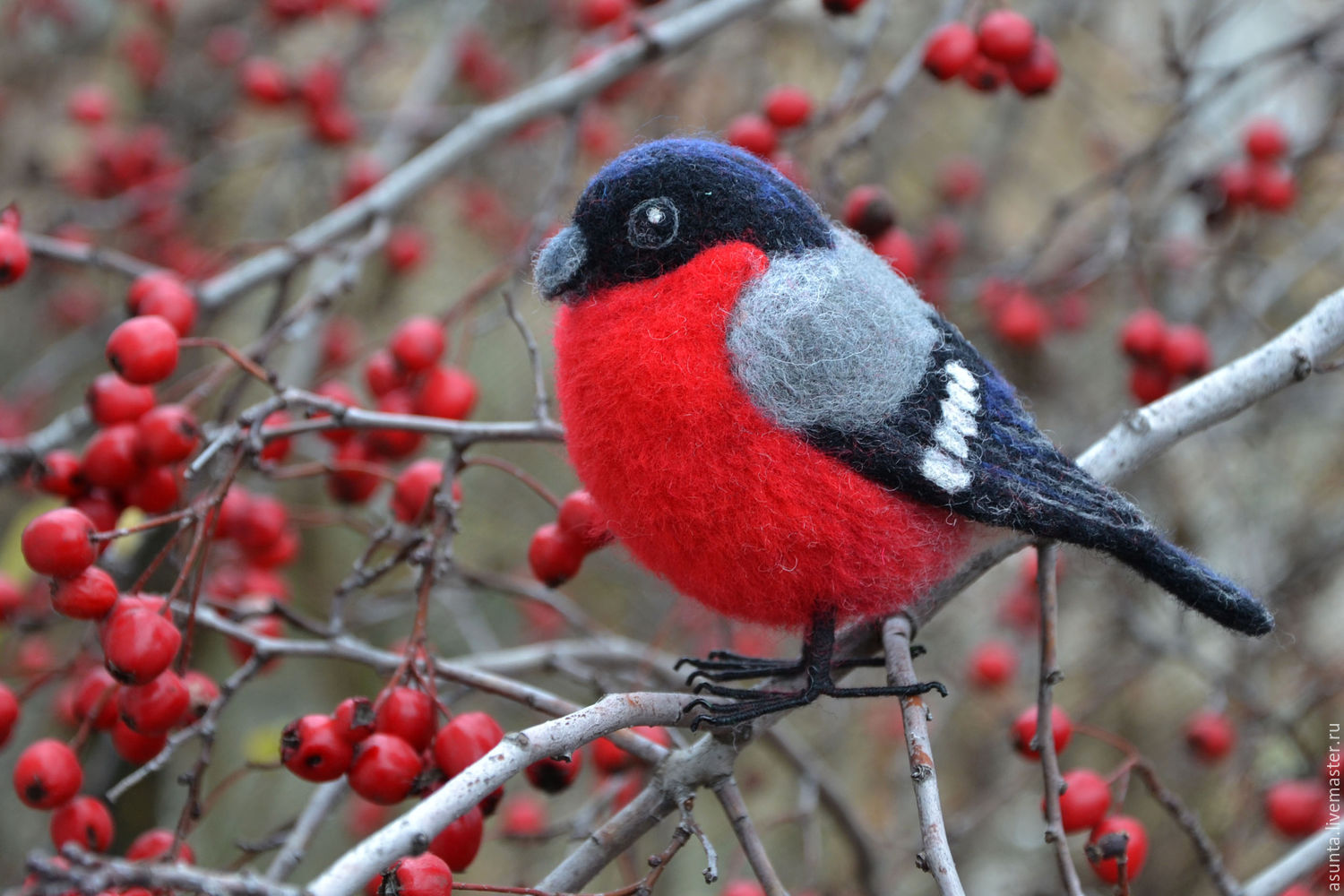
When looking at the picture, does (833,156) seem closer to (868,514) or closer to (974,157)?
(868,514)

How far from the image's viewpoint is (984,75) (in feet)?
5.09

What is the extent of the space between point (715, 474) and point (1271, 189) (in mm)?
1511

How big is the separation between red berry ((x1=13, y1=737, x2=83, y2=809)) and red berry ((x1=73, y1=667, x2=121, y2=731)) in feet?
0.20

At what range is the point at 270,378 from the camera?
3.57 feet

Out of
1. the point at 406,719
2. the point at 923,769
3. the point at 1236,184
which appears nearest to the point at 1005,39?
the point at 1236,184

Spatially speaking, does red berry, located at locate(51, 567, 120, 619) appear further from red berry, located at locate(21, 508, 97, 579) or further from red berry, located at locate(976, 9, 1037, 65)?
red berry, located at locate(976, 9, 1037, 65)

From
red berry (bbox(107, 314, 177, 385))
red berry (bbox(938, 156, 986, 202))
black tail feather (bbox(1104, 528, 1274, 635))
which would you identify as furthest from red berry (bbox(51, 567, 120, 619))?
red berry (bbox(938, 156, 986, 202))

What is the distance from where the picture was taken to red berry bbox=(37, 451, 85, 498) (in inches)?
45.5

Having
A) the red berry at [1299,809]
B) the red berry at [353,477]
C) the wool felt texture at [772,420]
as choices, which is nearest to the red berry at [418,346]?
the red berry at [353,477]

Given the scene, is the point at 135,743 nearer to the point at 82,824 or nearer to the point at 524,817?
the point at 82,824

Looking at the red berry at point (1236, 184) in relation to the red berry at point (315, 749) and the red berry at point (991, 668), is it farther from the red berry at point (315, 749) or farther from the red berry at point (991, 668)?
the red berry at point (315, 749)

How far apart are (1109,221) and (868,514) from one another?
1872mm

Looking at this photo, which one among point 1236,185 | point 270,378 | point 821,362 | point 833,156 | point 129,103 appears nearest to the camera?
point 821,362

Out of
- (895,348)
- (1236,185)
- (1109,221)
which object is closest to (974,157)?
(1109,221)
